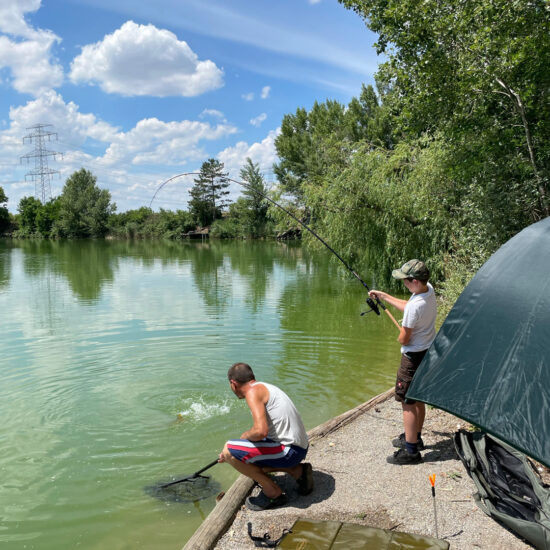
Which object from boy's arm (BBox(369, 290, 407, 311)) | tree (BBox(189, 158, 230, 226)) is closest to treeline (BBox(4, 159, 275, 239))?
tree (BBox(189, 158, 230, 226))

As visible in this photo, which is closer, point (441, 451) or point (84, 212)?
point (441, 451)

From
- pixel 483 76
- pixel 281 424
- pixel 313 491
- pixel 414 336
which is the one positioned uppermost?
pixel 483 76

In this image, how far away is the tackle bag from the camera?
11.0 feet

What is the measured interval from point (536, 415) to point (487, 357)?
585 millimetres

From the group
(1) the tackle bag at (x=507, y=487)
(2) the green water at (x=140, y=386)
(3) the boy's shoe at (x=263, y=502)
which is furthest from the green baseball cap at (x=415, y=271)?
(2) the green water at (x=140, y=386)

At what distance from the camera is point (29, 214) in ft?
276

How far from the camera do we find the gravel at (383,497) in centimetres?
363

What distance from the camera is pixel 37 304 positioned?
1593cm

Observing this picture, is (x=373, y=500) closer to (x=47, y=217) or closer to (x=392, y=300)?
(x=392, y=300)

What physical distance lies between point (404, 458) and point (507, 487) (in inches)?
39.3

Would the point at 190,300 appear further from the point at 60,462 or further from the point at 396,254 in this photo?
the point at 60,462

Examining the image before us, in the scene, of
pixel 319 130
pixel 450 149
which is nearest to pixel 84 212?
pixel 319 130

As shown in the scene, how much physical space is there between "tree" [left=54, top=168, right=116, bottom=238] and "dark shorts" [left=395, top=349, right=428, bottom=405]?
3019 inches

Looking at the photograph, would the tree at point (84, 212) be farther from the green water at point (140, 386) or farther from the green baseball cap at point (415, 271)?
the green baseball cap at point (415, 271)
